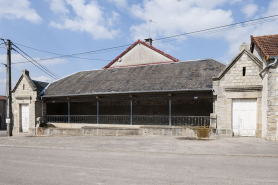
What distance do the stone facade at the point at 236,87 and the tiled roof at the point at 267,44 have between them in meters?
0.67

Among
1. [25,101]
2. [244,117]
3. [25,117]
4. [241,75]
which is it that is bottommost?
[25,117]

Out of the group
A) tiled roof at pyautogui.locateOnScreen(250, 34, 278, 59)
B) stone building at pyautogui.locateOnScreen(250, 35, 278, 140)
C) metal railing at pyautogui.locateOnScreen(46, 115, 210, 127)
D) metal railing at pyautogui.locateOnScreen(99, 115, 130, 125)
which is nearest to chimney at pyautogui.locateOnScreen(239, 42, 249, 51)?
tiled roof at pyautogui.locateOnScreen(250, 34, 278, 59)

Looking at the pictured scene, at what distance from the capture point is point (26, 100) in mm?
16922

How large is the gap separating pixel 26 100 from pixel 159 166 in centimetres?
1383

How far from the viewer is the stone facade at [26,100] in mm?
16609

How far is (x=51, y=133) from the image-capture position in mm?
15703

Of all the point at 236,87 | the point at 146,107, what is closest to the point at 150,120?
the point at 146,107

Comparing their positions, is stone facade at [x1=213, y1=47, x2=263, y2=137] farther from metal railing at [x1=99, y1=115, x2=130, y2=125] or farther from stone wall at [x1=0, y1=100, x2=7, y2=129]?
stone wall at [x1=0, y1=100, x2=7, y2=129]

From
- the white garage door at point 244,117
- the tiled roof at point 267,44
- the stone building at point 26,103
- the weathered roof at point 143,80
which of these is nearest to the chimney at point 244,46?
the tiled roof at point 267,44

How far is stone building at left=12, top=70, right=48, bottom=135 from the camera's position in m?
16.6

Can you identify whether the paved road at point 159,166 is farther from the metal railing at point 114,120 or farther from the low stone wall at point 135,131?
the metal railing at point 114,120

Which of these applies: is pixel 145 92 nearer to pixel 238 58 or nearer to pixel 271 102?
pixel 238 58

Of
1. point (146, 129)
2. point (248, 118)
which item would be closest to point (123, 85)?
point (146, 129)

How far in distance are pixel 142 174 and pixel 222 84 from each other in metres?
8.03
